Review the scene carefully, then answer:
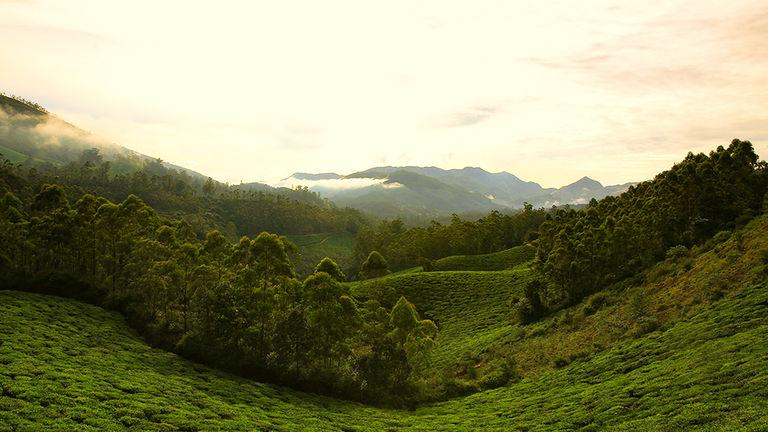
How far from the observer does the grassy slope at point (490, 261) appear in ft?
498

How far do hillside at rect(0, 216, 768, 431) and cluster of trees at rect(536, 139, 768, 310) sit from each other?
1883cm

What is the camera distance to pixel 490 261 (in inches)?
6156

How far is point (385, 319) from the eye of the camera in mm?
63000

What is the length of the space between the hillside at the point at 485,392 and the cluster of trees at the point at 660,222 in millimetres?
18829

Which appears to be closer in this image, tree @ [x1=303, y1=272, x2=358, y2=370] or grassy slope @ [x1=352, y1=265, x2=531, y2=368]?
tree @ [x1=303, y1=272, x2=358, y2=370]

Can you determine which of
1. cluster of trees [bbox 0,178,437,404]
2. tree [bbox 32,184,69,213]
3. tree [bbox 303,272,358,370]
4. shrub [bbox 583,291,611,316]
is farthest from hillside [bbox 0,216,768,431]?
tree [bbox 32,184,69,213]

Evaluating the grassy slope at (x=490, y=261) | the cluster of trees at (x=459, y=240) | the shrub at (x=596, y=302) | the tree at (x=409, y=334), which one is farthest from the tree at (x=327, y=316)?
the cluster of trees at (x=459, y=240)

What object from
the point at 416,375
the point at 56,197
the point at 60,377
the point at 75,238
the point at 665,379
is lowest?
the point at 416,375

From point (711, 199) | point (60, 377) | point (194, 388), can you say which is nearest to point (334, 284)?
point (194, 388)

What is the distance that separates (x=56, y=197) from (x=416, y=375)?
7324 cm

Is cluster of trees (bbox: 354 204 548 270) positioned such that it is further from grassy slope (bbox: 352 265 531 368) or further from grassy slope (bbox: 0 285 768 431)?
grassy slope (bbox: 0 285 768 431)

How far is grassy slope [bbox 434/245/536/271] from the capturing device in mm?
151875

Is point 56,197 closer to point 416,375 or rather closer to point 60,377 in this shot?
point 60,377

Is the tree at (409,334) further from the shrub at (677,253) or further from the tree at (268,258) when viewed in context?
the shrub at (677,253)
